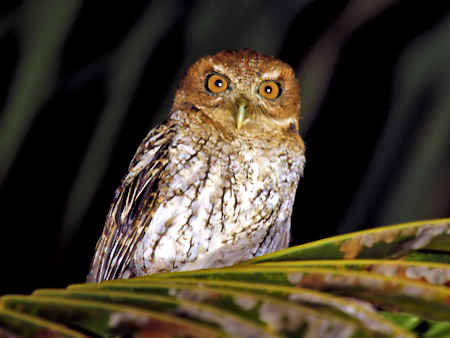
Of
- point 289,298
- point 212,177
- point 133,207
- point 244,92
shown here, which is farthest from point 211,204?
point 289,298

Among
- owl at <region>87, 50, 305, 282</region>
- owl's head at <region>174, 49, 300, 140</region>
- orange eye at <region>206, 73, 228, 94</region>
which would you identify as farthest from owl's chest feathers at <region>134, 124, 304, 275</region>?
orange eye at <region>206, 73, 228, 94</region>

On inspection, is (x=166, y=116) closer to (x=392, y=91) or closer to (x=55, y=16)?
(x=55, y=16)

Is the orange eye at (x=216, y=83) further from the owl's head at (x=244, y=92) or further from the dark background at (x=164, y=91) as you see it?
the dark background at (x=164, y=91)

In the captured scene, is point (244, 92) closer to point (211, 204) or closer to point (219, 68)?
point (219, 68)

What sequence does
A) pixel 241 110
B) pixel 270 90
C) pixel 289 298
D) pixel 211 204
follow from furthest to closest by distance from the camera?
pixel 270 90
pixel 241 110
pixel 211 204
pixel 289 298

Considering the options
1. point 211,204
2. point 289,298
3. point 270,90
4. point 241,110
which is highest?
point 270,90

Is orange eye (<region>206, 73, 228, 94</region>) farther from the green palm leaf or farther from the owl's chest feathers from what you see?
the green palm leaf

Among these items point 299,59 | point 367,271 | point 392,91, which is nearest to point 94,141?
point 299,59

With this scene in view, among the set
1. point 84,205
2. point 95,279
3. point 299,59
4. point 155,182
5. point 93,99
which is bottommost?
point 95,279
